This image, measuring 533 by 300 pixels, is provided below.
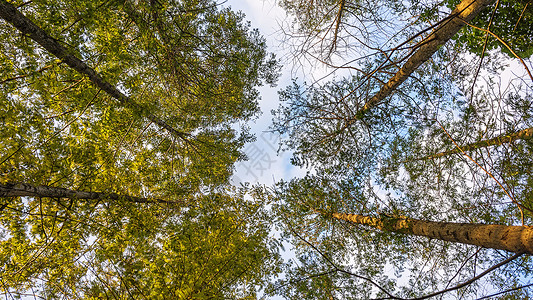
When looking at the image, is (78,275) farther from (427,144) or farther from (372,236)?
(427,144)

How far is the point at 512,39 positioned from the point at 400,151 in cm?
300

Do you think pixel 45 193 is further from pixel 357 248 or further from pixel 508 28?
pixel 508 28

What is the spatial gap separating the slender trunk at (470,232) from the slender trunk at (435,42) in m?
2.13

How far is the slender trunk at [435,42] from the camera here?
10.5 feet

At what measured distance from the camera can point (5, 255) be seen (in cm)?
370

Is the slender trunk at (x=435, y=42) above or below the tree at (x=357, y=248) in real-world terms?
above

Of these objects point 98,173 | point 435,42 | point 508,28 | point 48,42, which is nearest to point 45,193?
point 98,173

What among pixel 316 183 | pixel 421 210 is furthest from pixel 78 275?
pixel 421 210

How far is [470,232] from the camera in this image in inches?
117

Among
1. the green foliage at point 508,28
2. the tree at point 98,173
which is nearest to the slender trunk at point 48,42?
the tree at point 98,173

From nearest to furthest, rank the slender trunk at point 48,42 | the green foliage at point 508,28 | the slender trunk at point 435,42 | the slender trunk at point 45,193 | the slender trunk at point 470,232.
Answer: the slender trunk at point 470,232 < the slender trunk at point 48,42 < the slender trunk at point 45,193 < the slender trunk at point 435,42 < the green foliage at point 508,28

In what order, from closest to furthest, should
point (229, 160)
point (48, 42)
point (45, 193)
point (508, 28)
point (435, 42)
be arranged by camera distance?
1. point (48, 42)
2. point (45, 193)
3. point (435, 42)
4. point (508, 28)
5. point (229, 160)

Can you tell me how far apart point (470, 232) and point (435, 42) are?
2942 millimetres

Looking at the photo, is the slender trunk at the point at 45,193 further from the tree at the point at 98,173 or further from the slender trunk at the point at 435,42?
the slender trunk at the point at 435,42
